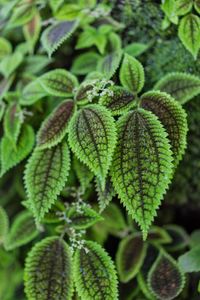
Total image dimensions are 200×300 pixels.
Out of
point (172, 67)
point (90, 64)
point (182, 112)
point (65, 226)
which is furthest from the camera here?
point (90, 64)

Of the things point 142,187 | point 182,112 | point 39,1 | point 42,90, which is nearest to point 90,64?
point 42,90

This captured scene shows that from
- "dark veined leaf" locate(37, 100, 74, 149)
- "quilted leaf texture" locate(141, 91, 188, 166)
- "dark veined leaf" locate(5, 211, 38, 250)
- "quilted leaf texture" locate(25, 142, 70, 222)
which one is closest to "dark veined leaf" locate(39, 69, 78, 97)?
"dark veined leaf" locate(37, 100, 74, 149)

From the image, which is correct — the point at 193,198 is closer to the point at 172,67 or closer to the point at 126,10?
the point at 172,67

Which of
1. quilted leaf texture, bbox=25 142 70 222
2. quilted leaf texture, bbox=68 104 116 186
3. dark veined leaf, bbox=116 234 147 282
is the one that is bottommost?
dark veined leaf, bbox=116 234 147 282

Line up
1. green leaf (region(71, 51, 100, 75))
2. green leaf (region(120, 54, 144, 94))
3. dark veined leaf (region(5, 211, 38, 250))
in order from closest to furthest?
1. green leaf (region(120, 54, 144, 94))
2. dark veined leaf (region(5, 211, 38, 250))
3. green leaf (region(71, 51, 100, 75))

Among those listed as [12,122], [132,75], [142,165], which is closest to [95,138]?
[142,165]

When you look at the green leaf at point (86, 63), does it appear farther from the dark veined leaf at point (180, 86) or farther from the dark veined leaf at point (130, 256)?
the dark veined leaf at point (130, 256)

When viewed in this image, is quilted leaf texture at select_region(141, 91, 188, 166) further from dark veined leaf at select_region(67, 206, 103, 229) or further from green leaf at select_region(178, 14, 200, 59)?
dark veined leaf at select_region(67, 206, 103, 229)
